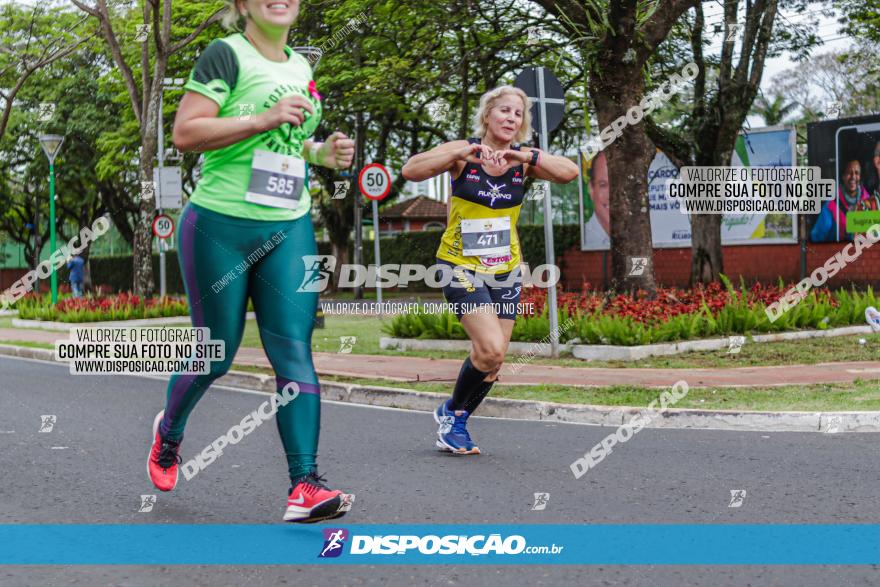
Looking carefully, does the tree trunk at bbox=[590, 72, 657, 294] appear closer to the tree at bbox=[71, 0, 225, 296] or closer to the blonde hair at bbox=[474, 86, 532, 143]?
the blonde hair at bbox=[474, 86, 532, 143]

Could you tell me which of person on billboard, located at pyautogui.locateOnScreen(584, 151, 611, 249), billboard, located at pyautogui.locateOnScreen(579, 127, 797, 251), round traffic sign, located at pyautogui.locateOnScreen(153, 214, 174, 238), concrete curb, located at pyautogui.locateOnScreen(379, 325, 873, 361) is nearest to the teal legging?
concrete curb, located at pyautogui.locateOnScreen(379, 325, 873, 361)

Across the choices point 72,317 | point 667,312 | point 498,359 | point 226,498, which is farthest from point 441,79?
point 226,498

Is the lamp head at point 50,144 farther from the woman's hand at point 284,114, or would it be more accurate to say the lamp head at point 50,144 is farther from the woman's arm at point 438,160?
the woman's hand at point 284,114

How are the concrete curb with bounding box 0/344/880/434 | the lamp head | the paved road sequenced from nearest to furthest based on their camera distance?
the paved road
the concrete curb with bounding box 0/344/880/434
the lamp head

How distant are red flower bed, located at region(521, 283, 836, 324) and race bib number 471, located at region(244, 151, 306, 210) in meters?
8.37

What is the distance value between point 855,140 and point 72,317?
1725 cm

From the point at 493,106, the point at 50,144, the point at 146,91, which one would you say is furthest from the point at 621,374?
the point at 50,144

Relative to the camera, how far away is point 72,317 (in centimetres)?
2028

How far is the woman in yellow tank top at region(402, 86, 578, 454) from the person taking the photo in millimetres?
5652

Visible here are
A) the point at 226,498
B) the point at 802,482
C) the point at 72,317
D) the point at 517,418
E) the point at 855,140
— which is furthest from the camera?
the point at 855,140

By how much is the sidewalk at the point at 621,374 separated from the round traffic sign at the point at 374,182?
21.8 ft

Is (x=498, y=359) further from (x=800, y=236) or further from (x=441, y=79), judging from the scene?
(x=800, y=236)

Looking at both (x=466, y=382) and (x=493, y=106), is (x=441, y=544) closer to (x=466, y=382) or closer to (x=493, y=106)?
(x=466, y=382)

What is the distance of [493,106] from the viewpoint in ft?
18.7
